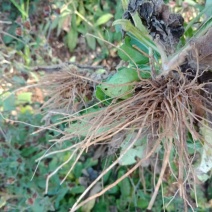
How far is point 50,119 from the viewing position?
1.29 m

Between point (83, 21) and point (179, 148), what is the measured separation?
1001mm

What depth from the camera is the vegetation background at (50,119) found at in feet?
4.03

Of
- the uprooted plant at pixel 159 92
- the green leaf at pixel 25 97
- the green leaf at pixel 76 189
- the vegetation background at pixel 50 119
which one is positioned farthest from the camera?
the green leaf at pixel 25 97

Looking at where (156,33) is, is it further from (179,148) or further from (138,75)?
(179,148)

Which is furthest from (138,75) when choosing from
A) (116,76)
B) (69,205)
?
(69,205)

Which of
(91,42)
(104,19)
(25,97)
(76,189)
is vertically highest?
(104,19)

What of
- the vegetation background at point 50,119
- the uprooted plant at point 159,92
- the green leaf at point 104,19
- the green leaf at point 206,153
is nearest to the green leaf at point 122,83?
the uprooted plant at point 159,92

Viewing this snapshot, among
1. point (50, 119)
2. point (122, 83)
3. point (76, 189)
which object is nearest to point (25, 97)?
point (50, 119)

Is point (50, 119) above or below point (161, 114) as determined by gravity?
below

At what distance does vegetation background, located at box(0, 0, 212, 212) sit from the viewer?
4.03 ft

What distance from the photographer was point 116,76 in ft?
2.60

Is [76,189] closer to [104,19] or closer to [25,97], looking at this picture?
[25,97]

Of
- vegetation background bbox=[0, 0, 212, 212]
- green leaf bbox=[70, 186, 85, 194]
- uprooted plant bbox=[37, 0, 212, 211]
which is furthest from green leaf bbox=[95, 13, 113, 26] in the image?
uprooted plant bbox=[37, 0, 212, 211]

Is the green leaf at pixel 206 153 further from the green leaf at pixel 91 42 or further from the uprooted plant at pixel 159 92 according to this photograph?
the green leaf at pixel 91 42
